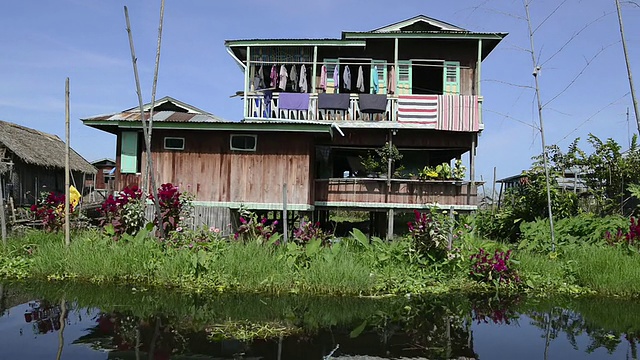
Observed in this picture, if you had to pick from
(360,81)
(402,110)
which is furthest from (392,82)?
(402,110)

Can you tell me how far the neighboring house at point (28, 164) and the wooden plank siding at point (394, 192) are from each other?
1371 cm

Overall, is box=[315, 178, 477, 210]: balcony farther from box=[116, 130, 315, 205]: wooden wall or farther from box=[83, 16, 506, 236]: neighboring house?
box=[116, 130, 315, 205]: wooden wall

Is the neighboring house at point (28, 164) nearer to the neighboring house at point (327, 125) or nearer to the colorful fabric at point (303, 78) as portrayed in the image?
the neighboring house at point (327, 125)

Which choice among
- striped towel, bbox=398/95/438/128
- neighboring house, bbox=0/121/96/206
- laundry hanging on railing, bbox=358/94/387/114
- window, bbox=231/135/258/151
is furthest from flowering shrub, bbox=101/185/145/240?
neighboring house, bbox=0/121/96/206

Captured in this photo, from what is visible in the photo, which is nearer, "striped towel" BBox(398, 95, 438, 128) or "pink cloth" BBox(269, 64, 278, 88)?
"striped towel" BBox(398, 95, 438, 128)

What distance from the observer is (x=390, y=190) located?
14.9 m

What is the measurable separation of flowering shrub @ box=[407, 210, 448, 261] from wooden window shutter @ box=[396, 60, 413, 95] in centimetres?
853

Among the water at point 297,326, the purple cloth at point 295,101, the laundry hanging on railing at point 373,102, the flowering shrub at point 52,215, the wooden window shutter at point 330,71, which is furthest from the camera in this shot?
the wooden window shutter at point 330,71

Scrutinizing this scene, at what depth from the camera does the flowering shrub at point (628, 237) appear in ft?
32.5

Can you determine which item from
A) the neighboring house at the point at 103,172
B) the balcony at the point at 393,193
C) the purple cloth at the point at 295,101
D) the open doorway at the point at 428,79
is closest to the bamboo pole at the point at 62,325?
the balcony at the point at 393,193

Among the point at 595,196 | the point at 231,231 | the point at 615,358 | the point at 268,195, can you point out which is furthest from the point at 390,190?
the point at 615,358

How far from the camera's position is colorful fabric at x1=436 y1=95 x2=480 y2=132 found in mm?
15609

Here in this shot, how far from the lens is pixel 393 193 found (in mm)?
14930

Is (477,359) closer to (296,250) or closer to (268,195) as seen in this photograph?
(296,250)
